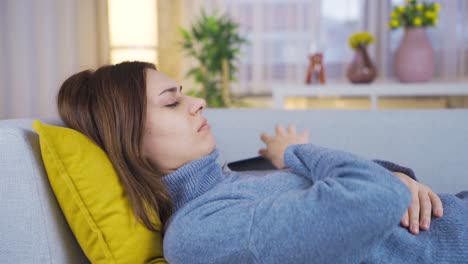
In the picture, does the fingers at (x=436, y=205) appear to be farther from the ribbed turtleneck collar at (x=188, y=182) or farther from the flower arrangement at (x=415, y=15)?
the flower arrangement at (x=415, y=15)

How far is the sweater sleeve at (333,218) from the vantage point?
85 cm

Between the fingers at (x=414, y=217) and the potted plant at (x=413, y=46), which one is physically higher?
the potted plant at (x=413, y=46)

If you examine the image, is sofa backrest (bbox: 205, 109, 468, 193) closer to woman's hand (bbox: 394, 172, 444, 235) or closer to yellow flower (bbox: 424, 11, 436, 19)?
woman's hand (bbox: 394, 172, 444, 235)

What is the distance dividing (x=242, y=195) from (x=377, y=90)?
252cm

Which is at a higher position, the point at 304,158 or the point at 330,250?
the point at 304,158

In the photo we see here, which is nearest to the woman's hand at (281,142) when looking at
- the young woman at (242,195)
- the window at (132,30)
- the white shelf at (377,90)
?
the young woman at (242,195)

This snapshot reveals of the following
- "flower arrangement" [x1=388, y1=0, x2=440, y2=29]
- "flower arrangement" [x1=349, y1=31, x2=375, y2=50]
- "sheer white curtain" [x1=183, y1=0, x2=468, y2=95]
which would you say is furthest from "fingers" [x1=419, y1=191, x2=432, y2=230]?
"sheer white curtain" [x1=183, y1=0, x2=468, y2=95]

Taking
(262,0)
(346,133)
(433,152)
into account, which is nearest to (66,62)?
(262,0)

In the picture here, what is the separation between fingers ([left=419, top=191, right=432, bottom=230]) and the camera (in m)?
1.06

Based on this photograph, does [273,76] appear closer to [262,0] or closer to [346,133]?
[262,0]

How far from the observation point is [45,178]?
1.02 metres

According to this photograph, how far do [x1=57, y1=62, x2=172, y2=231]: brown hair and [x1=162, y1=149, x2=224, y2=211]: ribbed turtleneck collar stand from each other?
0.08 feet

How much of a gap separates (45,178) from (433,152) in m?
1.12

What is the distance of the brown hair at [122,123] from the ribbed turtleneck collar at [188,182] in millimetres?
24
